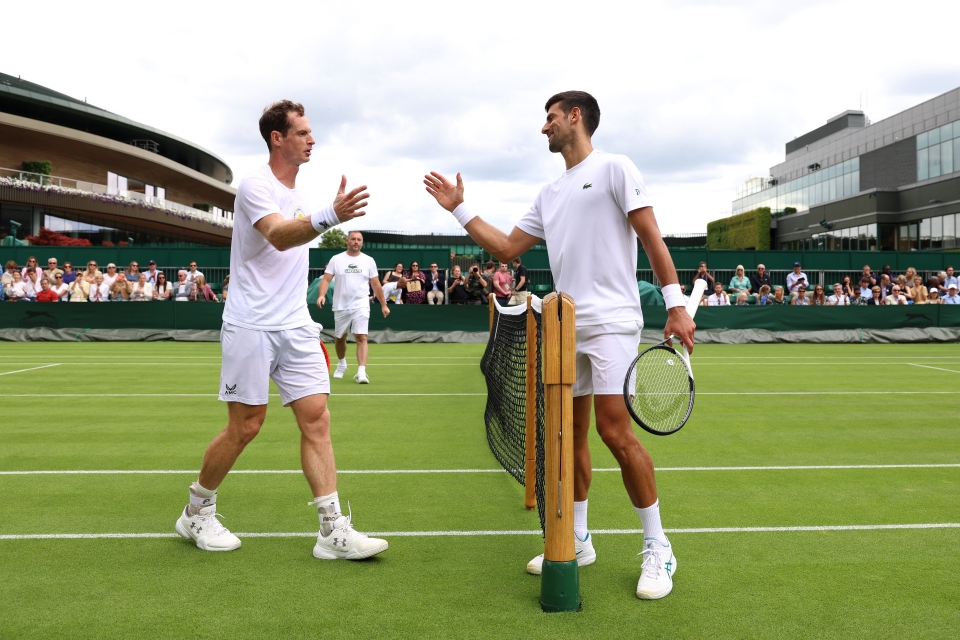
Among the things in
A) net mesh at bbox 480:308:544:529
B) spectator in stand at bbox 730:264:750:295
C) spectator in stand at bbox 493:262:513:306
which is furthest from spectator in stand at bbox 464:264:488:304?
net mesh at bbox 480:308:544:529

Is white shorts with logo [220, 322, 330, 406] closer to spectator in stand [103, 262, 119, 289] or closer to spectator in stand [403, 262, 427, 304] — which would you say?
spectator in stand [403, 262, 427, 304]

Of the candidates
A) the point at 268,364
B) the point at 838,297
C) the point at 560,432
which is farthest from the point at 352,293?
the point at 838,297

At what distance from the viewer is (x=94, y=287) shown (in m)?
21.1

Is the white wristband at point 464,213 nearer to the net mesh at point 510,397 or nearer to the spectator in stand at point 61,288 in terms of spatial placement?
the net mesh at point 510,397

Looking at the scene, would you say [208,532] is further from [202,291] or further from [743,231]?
[743,231]

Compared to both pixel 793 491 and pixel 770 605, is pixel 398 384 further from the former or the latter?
pixel 770 605

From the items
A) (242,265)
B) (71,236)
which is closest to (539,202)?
(242,265)

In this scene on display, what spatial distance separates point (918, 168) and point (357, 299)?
51742 millimetres

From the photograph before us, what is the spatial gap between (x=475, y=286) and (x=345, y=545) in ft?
54.6

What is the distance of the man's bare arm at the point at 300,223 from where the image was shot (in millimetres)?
3805

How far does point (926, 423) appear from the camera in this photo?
27.0 ft

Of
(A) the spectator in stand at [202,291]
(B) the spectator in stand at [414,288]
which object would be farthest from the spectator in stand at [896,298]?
(A) the spectator in stand at [202,291]

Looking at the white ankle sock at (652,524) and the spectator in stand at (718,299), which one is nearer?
the white ankle sock at (652,524)

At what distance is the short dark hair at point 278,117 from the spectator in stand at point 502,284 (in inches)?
610
